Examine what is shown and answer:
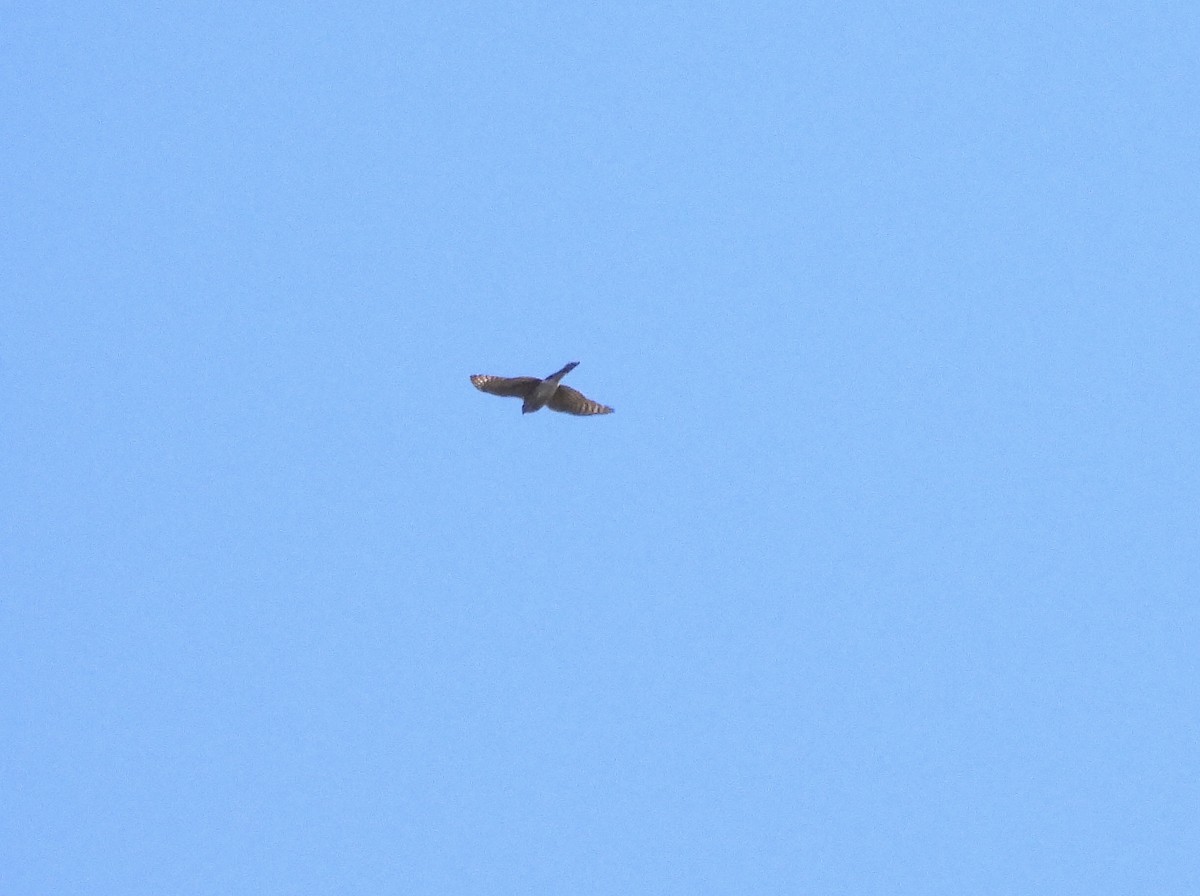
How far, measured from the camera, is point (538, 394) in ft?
115

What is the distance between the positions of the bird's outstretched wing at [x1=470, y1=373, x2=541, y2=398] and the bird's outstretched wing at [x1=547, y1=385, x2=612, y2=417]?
55cm

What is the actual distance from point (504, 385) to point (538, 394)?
699mm

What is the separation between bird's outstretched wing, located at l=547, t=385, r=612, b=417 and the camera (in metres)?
35.5

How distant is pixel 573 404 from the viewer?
117 ft

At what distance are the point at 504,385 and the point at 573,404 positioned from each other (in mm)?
1296

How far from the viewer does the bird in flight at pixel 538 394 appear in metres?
35.1

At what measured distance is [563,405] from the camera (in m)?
35.6

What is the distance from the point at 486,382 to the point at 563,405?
1.45m

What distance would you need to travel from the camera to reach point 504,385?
3534 cm

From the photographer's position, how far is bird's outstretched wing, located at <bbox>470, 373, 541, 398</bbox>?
115ft

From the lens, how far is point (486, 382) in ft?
116

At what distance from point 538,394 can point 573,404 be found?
2.66 feet

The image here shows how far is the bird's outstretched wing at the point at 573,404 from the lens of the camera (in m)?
35.5
